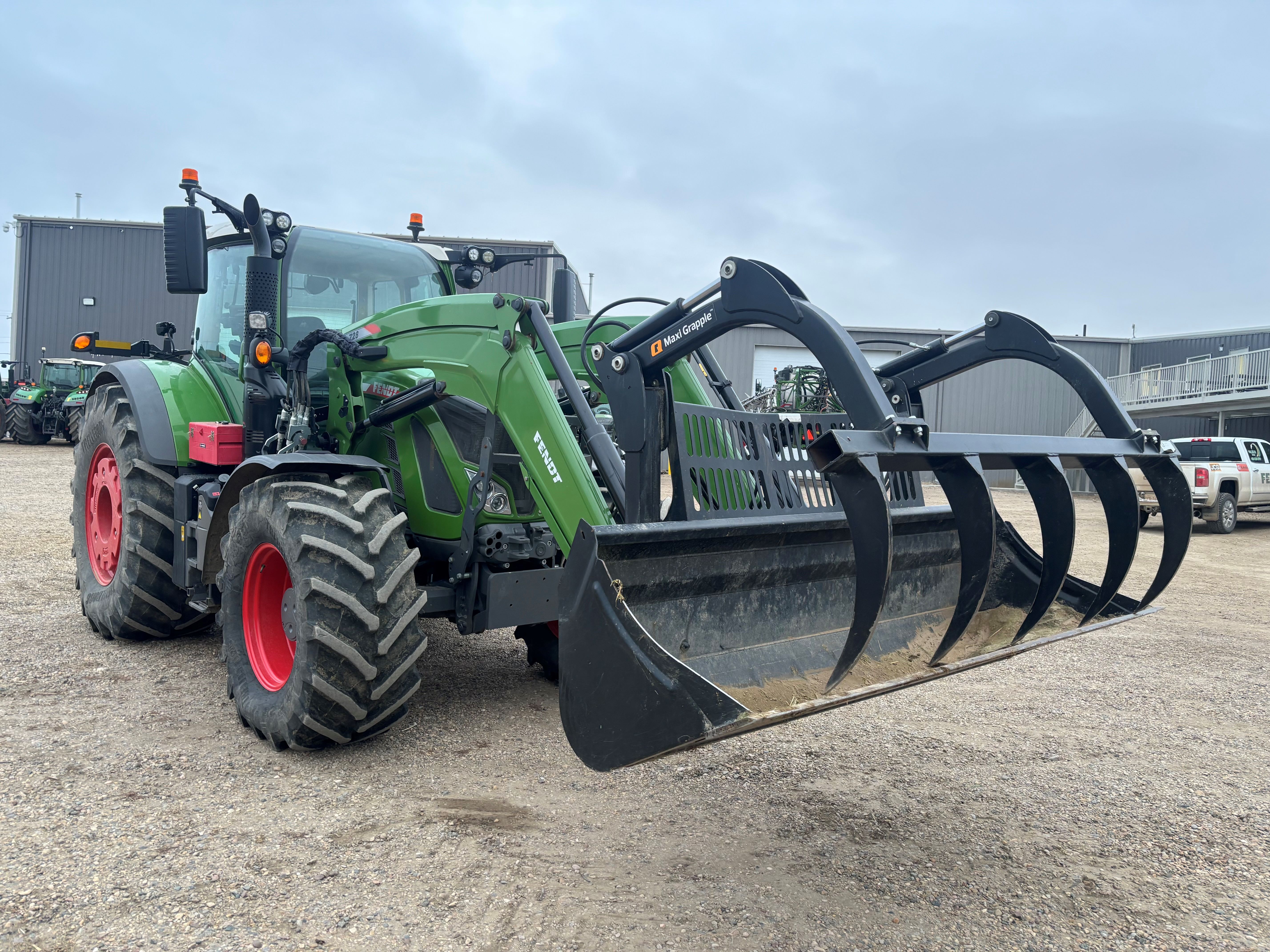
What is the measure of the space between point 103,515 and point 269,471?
9.10 feet

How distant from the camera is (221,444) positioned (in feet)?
15.9

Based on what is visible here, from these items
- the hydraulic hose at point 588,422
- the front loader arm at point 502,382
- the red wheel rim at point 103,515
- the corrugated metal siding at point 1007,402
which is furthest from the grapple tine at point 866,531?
the corrugated metal siding at point 1007,402

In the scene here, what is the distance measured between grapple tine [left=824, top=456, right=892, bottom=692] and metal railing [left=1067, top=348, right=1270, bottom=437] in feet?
70.8

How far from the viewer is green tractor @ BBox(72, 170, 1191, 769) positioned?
2643mm

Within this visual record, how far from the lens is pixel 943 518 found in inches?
160

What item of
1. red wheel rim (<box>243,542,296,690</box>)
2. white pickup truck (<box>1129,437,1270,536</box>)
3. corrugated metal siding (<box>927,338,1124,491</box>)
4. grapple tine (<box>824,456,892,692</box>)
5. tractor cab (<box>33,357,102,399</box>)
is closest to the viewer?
grapple tine (<box>824,456,892,692</box>)

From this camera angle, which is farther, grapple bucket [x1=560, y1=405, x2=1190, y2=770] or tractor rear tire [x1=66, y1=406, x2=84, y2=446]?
tractor rear tire [x1=66, y1=406, x2=84, y2=446]

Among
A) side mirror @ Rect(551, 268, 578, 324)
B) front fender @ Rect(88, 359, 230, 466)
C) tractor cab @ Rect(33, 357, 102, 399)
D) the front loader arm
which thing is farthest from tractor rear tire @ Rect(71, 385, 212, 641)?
tractor cab @ Rect(33, 357, 102, 399)

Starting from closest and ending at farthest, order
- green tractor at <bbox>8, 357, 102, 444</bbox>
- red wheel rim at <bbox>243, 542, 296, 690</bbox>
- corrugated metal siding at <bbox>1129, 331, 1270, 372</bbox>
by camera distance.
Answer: red wheel rim at <bbox>243, 542, 296, 690</bbox> → green tractor at <bbox>8, 357, 102, 444</bbox> → corrugated metal siding at <bbox>1129, 331, 1270, 372</bbox>

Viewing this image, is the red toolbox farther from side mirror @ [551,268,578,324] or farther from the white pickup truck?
the white pickup truck

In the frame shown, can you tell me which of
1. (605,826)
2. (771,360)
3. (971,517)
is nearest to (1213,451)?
(771,360)

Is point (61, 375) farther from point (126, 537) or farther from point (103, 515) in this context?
point (126, 537)

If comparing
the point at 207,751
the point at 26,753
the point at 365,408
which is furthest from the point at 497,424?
the point at 26,753

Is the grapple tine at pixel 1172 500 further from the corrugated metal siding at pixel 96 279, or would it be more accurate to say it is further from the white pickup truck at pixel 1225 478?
the corrugated metal siding at pixel 96 279
